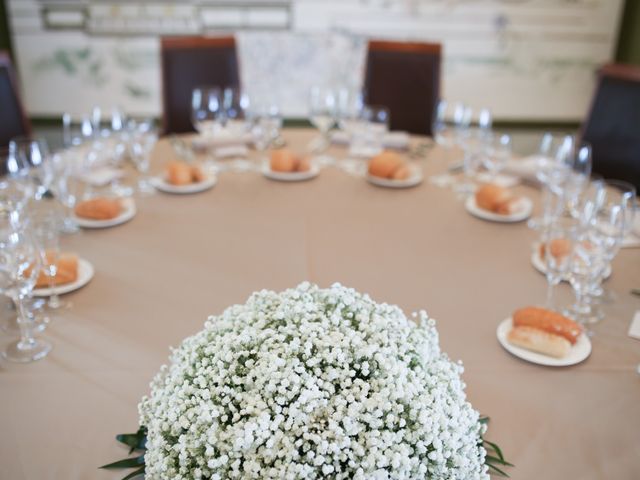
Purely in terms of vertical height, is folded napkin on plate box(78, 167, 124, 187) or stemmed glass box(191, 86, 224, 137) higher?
stemmed glass box(191, 86, 224, 137)

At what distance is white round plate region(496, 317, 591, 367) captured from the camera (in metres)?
1.09

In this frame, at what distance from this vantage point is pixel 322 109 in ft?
7.37

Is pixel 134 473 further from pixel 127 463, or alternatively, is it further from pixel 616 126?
pixel 616 126

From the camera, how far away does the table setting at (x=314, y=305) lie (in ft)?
2.27

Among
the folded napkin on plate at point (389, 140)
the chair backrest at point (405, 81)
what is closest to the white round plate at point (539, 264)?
the folded napkin on plate at point (389, 140)

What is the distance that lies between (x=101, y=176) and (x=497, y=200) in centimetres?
122

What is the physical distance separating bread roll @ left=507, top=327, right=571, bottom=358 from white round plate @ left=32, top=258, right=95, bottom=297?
2.96 ft

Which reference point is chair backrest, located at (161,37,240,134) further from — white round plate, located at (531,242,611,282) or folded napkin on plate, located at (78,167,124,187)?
white round plate, located at (531,242,611,282)

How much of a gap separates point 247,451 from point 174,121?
2.49 meters

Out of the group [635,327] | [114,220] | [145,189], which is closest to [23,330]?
[114,220]

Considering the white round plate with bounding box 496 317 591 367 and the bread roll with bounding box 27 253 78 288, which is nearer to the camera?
the white round plate with bounding box 496 317 591 367

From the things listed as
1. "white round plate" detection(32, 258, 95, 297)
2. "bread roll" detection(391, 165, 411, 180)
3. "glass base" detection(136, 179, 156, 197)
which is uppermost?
"bread roll" detection(391, 165, 411, 180)

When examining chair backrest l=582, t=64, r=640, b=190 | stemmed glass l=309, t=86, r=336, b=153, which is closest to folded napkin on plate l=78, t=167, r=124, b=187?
stemmed glass l=309, t=86, r=336, b=153

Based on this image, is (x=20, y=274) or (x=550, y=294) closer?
(x=20, y=274)
